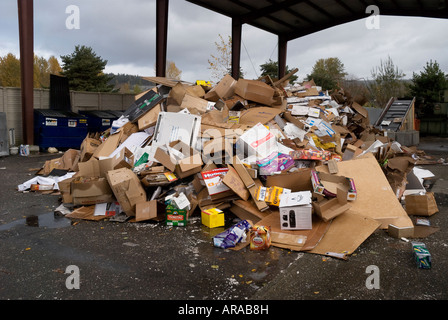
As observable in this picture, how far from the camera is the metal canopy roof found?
513 inches

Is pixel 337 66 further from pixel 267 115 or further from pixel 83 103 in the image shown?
pixel 267 115

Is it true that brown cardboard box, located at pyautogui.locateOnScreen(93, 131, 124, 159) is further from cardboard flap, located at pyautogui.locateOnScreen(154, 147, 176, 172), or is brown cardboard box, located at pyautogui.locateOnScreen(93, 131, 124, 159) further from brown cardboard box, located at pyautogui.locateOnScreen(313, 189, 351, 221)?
brown cardboard box, located at pyautogui.locateOnScreen(313, 189, 351, 221)

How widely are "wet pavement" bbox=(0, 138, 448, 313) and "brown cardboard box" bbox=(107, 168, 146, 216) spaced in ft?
0.75

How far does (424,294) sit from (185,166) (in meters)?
2.89

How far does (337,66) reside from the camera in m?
37.3

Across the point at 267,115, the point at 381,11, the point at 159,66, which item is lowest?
the point at 267,115

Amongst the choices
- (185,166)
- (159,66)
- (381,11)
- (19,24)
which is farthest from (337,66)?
(185,166)

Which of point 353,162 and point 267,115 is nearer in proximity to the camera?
point 353,162

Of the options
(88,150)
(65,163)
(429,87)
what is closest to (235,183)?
(88,150)

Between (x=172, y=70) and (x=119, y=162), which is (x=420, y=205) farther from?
(x=172, y=70)

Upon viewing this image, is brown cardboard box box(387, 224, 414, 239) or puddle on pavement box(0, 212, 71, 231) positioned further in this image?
puddle on pavement box(0, 212, 71, 231)

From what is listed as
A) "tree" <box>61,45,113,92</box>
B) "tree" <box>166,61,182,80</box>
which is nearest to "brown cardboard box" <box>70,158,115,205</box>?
"tree" <box>61,45,113,92</box>

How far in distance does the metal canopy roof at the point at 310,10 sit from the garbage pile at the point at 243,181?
8857mm
